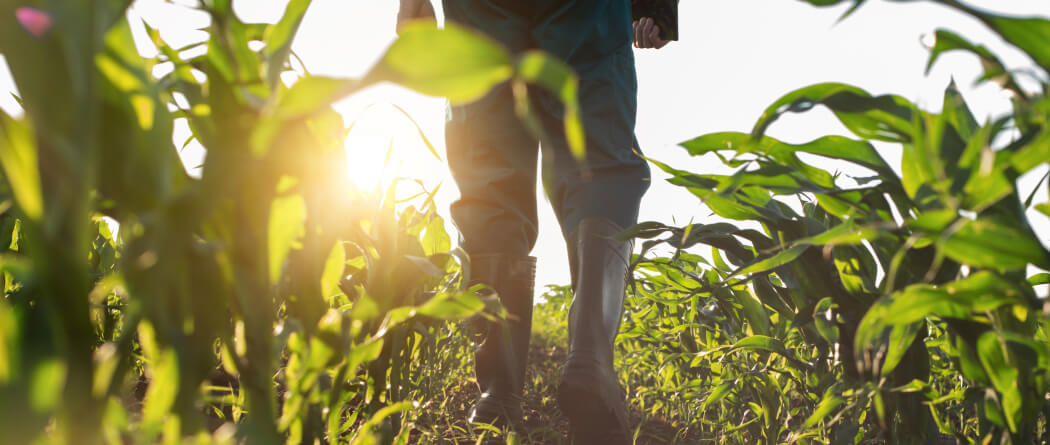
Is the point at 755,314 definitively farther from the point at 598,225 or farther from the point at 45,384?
the point at 45,384

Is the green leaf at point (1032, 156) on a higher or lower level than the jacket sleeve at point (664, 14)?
lower

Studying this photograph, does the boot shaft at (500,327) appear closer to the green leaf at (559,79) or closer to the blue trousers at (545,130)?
the blue trousers at (545,130)

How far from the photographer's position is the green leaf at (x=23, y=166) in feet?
1.03

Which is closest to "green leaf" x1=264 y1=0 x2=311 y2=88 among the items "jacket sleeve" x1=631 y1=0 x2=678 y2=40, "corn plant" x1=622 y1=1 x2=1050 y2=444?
"corn plant" x1=622 y1=1 x2=1050 y2=444

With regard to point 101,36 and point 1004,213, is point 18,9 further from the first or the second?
point 1004,213

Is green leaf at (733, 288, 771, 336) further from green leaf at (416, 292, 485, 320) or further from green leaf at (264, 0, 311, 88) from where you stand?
green leaf at (264, 0, 311, 88)

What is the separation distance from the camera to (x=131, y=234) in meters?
0.34

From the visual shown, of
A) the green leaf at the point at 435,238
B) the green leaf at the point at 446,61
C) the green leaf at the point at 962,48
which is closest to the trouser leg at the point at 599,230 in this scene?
the green leaf at the point at 435,238

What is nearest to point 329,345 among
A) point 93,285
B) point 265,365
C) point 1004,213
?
point 265,365

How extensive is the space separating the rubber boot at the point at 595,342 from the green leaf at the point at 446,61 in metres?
0.90

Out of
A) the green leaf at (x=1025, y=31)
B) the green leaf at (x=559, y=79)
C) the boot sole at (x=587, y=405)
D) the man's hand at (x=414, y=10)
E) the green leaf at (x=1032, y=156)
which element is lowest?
the boot sole at (x=587, y=405)

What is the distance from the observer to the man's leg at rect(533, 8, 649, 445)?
125 centimetres

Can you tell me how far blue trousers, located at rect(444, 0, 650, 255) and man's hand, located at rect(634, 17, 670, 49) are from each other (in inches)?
12.3

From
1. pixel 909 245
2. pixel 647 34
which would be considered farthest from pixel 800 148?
pixel 647 34
